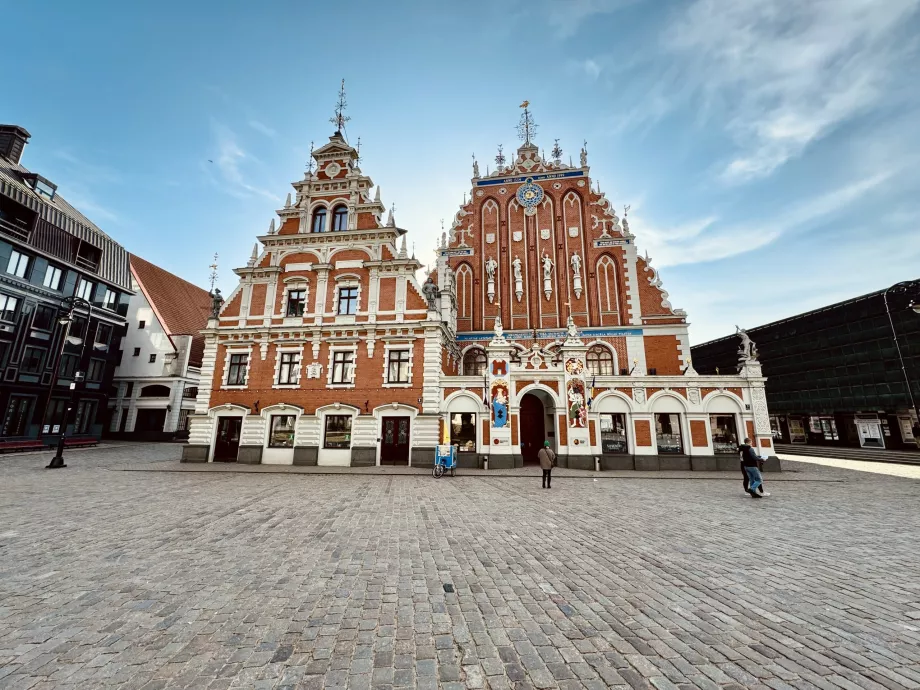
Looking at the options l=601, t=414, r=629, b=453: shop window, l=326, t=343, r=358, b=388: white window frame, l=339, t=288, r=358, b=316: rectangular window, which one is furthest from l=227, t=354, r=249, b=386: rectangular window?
l=601, t=414, r=629, b=453: shop window

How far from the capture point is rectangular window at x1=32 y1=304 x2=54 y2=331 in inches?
997

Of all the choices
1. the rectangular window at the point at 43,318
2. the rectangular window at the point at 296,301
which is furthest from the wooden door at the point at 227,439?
the rectangular window at the point at 43,318

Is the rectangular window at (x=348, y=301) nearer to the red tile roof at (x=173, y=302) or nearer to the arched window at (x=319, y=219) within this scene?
the arched window at (x=319, y=219)

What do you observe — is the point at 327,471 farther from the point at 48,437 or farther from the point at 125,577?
the point at 48,437

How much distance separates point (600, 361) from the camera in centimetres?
2364

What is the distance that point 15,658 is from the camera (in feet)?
10.9

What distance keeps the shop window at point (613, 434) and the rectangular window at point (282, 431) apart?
15.6 m

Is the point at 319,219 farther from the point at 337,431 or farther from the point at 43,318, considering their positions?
the point at 43,318

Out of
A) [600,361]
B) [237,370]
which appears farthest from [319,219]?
[600,361]

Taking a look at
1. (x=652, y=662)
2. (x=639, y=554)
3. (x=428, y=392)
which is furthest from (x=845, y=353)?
(x=652, y=662)

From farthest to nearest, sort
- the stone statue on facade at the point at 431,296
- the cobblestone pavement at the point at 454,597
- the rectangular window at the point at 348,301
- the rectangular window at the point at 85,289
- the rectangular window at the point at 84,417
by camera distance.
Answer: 1. the rectangular window at the point at 85,289
2. the rectangular window at the point at 84,417
3. the rectangular window at the point at 348,301
4. the stone statue on facade at the point at 431,296
5. the cobblestone pavement at the point at 454,597

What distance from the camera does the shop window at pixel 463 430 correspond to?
737 inches

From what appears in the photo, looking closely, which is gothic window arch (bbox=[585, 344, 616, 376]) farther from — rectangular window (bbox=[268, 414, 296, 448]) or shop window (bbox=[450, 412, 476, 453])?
rectangular window (bbox=[268, 414, 296, 448])

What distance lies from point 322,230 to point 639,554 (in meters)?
21.5
